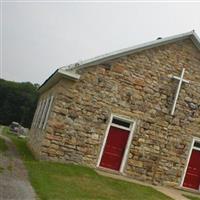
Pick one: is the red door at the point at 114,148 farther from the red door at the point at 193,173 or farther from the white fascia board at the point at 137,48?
the red door at the point at 193,173

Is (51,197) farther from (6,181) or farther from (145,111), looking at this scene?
(145,111)

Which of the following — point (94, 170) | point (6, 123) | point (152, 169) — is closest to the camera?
point (94, 170)

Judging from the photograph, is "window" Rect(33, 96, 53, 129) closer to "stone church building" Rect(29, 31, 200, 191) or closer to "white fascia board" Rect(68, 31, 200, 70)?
"stone church building" Rect(29, 31, 200, 191)

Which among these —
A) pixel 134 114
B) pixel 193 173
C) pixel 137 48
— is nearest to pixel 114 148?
pixel 134 114

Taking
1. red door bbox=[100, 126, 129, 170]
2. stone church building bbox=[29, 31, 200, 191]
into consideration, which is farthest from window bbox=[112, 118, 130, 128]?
red door bbox=[100, 126, 129, 170]

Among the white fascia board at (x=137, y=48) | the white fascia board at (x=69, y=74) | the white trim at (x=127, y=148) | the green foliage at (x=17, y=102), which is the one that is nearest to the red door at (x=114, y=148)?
the white trim at (x=127, y=148)

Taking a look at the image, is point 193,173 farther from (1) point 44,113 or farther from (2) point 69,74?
(1) point 44,113

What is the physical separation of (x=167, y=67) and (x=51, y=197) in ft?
36.5

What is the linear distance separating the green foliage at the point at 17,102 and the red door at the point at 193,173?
42.9 m

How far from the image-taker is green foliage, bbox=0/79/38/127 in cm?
6340

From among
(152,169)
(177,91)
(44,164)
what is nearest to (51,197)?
(44,164)

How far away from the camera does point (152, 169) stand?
66.7 feet

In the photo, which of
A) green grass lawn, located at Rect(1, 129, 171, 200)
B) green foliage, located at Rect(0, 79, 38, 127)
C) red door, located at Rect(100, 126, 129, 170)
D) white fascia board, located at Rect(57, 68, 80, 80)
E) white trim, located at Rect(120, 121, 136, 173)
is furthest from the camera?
green foliage, located at Rect(0, 79, 38, 127)

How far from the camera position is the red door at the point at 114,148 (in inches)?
794
